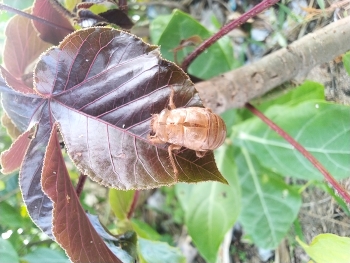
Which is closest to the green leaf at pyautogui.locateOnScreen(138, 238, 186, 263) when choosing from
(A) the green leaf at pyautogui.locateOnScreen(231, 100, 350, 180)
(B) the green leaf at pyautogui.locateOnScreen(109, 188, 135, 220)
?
(B) the green leaf at pyautogui.locateOnScreen(109, 188, 135, 220)

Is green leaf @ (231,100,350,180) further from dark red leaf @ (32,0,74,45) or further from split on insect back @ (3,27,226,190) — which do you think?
dark red leaf @ (32,0,74,45)

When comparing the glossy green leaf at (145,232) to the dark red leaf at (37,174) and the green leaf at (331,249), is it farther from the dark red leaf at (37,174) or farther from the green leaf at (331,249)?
the green leaf at (331,249)

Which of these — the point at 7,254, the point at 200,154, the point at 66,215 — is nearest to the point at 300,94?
the point at 200,154

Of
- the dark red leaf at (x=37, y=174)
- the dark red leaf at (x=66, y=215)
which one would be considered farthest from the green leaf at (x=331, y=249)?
the dark red leaf at (x=37, y=174)

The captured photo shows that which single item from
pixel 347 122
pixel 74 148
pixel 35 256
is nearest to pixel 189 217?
pixel 35 256

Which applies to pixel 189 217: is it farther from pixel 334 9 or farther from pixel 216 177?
pixel 334 9

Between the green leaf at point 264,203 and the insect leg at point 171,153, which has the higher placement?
the insect leg at point 171,153
